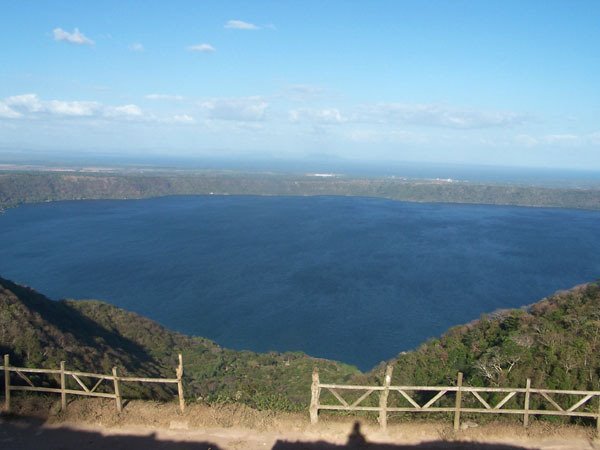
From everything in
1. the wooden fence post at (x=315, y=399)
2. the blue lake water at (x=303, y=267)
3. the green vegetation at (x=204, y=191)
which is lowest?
the blue lake water at (x=303, y=267)

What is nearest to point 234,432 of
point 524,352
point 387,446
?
point 387,446

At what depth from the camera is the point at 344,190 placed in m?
200

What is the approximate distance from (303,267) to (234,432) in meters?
67.2

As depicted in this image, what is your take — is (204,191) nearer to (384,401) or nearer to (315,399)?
(315,399)

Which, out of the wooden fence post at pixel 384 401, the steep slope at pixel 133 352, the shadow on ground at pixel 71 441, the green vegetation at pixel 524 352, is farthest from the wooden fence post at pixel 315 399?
the green vegetation at pixel 524 352

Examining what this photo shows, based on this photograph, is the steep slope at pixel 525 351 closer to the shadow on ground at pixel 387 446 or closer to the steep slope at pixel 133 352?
the shadow on ground at pixel 387 446

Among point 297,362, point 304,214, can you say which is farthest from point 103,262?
point 304,214

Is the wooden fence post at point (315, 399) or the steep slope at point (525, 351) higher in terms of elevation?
the wooden fence post at point (315, 399)

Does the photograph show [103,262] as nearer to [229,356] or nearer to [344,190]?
[229,356]

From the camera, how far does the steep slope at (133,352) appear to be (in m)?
21.6

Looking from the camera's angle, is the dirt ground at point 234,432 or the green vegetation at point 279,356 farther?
the green vegetation at point 279,356

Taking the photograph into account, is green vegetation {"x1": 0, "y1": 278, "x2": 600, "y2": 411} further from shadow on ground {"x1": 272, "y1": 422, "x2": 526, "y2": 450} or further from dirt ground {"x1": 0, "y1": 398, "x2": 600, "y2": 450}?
shadow on ground {"x1": 272, "y1": 422, "x2": 526, "y2": 450}

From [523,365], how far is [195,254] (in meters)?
76.4

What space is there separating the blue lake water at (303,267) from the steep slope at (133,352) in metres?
11.4
